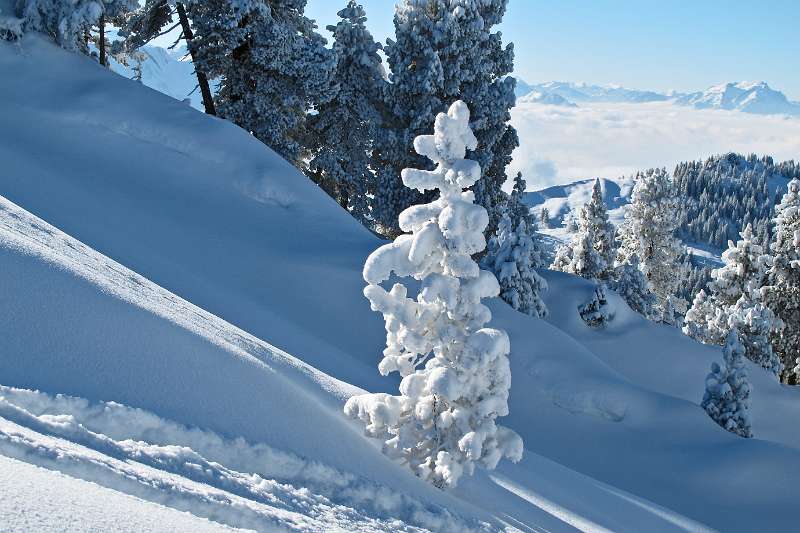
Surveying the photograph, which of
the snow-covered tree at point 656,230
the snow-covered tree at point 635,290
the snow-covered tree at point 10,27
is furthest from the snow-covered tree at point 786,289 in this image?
the snow-covered tree at point 10,27

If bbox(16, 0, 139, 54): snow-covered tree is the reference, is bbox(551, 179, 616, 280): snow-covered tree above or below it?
above

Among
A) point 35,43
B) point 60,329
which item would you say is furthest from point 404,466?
point 35,43

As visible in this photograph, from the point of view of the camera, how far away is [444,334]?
24.4ft

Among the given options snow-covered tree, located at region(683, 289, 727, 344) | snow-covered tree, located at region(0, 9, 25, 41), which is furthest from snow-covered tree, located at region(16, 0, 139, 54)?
snow-covered tree, located at region(683, 289, 727, 344)

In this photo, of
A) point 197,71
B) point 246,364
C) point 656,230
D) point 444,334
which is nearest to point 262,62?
point 197,71

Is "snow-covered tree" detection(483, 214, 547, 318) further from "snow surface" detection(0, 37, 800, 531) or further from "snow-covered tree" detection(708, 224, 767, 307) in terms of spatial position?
"snow-covered tree" detection(708, 224, 767, 307)

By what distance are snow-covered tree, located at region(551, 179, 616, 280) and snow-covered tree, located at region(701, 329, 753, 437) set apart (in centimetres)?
1626

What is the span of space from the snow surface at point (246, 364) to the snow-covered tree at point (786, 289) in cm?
1181

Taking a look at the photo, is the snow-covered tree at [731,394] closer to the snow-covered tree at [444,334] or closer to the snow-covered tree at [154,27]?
the snow-covered tree at [444,334]

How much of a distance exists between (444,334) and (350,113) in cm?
2209

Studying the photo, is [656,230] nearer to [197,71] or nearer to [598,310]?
[598,310]

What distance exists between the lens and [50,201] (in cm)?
1427

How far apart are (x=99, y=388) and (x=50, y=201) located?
985cm

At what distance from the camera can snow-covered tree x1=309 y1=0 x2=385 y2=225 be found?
90.5ft
